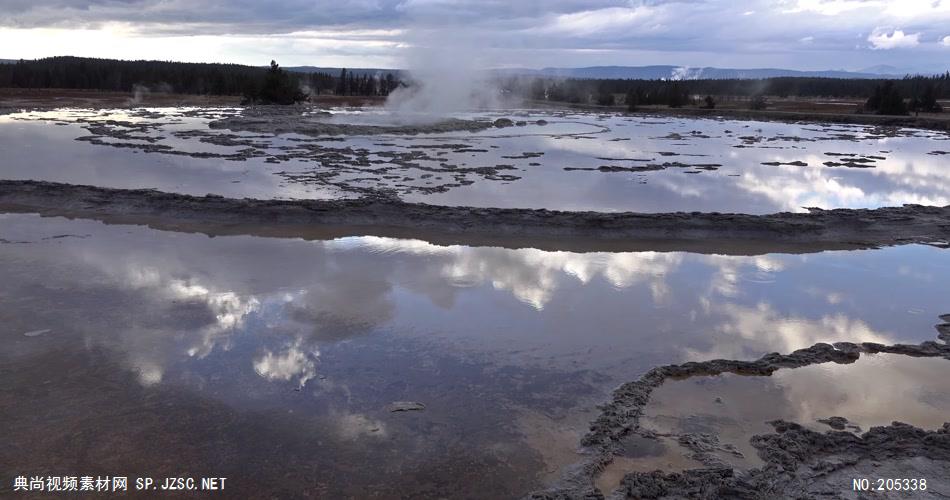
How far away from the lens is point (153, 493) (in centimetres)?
355

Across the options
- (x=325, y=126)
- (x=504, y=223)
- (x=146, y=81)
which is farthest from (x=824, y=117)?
(x=146, y=81)

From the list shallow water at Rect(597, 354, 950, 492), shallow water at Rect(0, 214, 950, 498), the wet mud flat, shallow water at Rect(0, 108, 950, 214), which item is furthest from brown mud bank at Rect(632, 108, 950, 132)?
shallow water at Rect(597, 354, 950, 492)

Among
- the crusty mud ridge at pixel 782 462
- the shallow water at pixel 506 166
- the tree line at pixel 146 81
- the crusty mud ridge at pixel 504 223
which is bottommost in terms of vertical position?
the crusty mud ridge at pixel 782 462

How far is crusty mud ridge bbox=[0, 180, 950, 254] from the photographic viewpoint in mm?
9547

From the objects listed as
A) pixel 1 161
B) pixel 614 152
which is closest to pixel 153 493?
pixel 1 161

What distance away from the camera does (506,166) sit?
16.0 m

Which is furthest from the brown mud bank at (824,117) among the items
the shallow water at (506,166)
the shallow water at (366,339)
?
the shallow water at (366,339)

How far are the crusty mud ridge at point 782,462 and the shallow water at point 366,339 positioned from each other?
0.53 feet

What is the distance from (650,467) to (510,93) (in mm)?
62616

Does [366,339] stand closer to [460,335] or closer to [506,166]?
[460,335]

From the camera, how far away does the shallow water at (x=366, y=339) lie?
12.9ft

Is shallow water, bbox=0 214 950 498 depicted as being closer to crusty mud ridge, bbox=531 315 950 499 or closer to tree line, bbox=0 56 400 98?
crusty mud ridge, bbox=531 315 950 499

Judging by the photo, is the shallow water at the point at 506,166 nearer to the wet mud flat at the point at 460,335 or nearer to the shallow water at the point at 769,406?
the wet mud flat at the point at 460,335

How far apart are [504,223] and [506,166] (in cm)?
628
